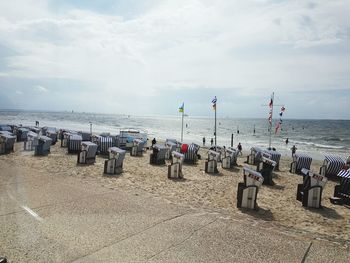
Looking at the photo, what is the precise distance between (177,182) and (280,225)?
632 cm

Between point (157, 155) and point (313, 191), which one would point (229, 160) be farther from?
point (313, 191)

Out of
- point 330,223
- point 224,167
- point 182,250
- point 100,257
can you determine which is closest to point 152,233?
point 182,250

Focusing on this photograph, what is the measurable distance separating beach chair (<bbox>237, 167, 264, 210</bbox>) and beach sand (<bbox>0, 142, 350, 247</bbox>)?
0.93 feet

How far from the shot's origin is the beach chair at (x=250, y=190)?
1075 cm

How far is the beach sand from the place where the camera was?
9.34m

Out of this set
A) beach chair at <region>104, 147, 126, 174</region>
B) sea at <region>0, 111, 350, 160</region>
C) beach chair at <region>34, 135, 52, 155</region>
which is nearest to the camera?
beach chair at <region>104, 147, 126, 174</region>

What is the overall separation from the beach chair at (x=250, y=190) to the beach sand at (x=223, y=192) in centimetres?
28

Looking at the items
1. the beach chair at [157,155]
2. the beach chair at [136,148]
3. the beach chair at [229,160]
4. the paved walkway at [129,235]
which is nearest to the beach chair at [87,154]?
the beach chair at [157,155]

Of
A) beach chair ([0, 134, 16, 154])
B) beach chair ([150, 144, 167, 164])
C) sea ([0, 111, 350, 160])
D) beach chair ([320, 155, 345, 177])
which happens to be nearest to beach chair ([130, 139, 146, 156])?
beach chair ([150, 144, 167, 164])

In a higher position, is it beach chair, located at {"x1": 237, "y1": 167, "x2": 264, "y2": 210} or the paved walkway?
beach chair, located at {"x1": 237, "y1": 167, "x2": 264, "y2": 210}

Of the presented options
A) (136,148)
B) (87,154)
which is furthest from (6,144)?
(136,148)

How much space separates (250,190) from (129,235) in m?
Answer: 4.92

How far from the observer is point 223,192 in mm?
13312

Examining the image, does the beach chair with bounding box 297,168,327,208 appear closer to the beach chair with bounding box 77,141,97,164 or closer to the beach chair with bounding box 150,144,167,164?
the beach chair with bounding box 150,144,167,164
